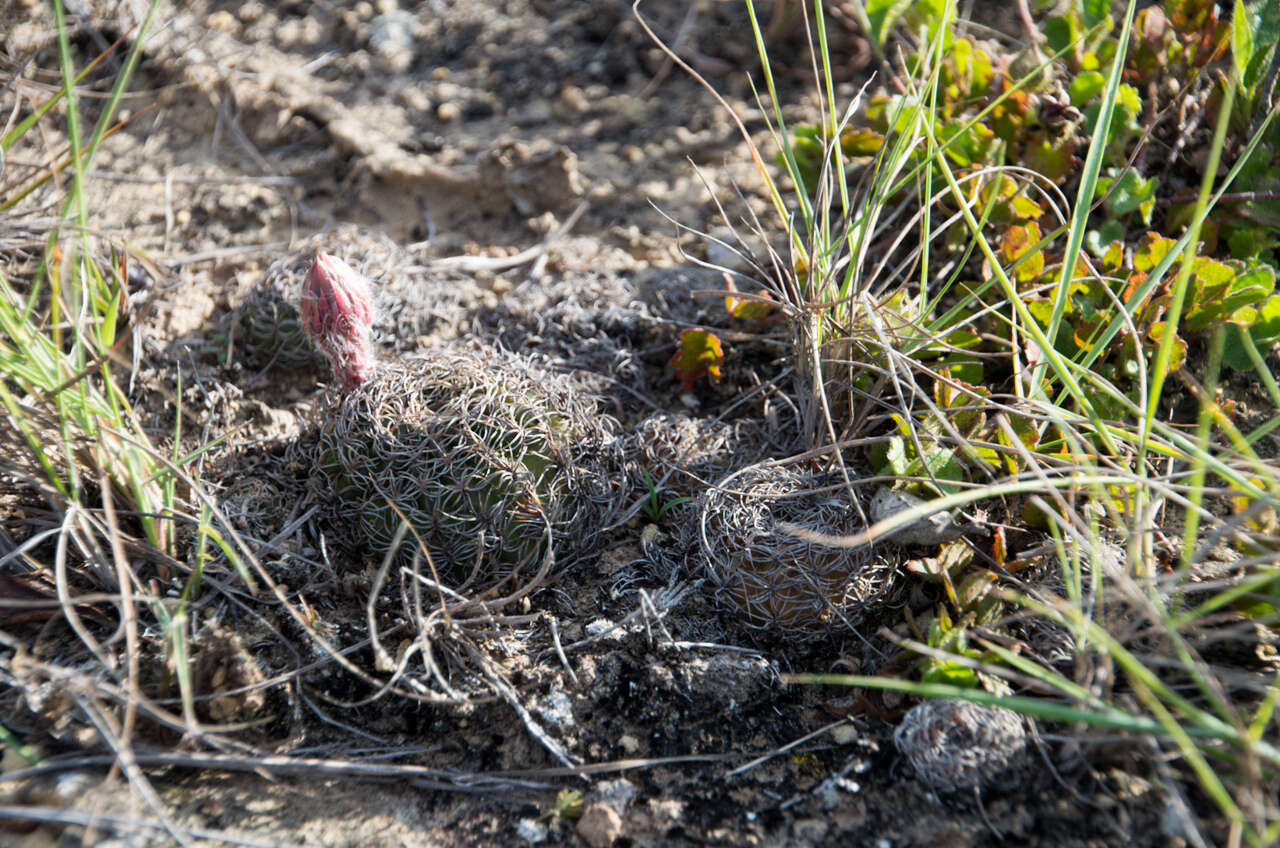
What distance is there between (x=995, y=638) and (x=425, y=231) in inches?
91.0

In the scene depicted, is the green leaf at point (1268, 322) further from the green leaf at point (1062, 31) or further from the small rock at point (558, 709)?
the small rock at point (558, 709)

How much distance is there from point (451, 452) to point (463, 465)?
40mm

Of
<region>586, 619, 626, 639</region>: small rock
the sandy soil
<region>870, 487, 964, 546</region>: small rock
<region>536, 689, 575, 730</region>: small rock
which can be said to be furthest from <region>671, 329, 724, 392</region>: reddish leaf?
<region>536, 689, 575, 730</region>: small rock

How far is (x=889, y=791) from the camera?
161 cm

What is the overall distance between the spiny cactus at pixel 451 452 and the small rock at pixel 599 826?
0.59 m

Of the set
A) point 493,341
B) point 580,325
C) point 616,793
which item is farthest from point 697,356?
point 616,793

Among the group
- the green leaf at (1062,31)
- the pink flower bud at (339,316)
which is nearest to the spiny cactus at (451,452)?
the pink flower bud at (339,316)

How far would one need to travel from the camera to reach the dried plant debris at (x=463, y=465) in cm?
194

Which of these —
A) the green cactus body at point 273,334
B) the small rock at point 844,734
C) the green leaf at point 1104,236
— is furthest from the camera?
the green cactus body at point 273,334

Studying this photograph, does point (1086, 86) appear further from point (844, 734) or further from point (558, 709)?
point (558, 709)

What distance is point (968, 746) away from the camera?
1.55 m

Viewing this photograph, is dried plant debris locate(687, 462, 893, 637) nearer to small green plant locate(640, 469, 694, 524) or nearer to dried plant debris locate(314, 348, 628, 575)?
small green plant locate(640, 469, 694, 524)

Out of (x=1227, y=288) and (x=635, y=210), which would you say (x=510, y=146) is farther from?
(x=1227, y=288)

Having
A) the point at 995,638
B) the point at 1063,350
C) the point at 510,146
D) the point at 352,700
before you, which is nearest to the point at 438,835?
the point at 352,700
